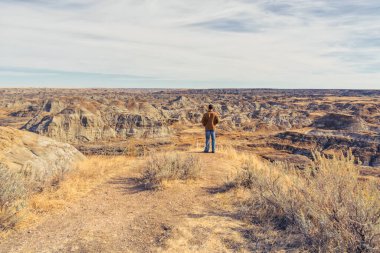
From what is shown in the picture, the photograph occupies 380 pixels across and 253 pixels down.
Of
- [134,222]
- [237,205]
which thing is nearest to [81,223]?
[134,222]

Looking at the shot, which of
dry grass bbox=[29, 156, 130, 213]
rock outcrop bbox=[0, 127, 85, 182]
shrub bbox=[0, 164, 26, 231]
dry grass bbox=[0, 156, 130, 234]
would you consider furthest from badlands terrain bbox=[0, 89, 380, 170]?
shrub bbox=[0, 164, 26, 231]

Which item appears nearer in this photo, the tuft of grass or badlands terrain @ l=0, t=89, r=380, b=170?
the tuft of grass

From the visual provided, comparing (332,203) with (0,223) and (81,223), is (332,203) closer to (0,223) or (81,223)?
(81,223)

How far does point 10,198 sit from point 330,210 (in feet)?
17.9

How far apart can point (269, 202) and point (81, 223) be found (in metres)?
3.55

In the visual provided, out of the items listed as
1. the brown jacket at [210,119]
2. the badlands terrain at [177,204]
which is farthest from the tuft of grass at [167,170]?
the brown jacket at [210,119]

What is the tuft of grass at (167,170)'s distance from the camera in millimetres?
Answer: 7699

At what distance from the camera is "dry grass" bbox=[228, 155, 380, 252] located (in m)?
4.13

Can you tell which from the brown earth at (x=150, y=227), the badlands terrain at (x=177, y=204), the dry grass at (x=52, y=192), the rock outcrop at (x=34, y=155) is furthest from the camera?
the rock outcrop at (x=34, y=155)

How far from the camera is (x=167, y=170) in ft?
26.0

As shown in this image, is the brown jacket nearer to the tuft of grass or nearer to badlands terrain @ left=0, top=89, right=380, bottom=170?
the tuft of grass

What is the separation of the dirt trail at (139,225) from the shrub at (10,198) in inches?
11.9

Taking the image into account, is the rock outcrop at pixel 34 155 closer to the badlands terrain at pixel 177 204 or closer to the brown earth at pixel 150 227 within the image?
the badlands terrain at pixel 177 204

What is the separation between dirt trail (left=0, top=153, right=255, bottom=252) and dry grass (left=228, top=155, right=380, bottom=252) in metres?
0.77
